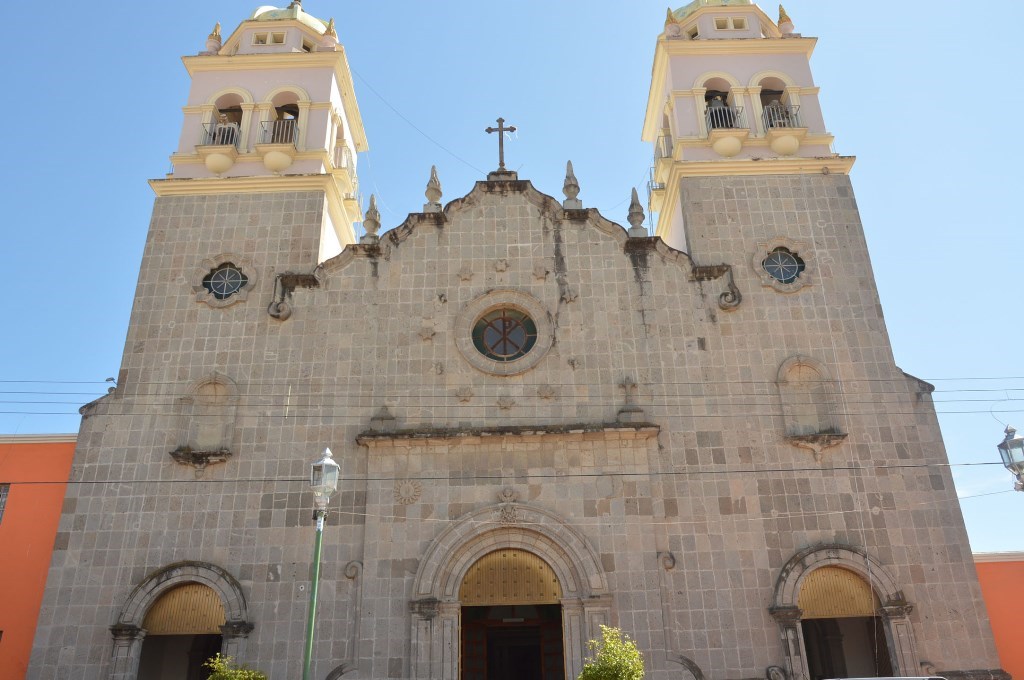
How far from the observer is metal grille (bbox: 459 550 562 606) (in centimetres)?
1537

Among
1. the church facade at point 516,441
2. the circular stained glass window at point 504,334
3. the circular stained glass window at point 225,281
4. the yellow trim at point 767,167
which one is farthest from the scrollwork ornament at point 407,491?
the yellow trim at point 767,167

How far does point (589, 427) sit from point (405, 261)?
601 cm

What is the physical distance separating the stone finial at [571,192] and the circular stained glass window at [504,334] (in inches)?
124

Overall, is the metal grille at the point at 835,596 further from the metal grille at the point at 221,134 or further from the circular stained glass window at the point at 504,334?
the metal grille at the point at 221,134

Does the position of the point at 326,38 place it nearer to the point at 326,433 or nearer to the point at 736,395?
the point at 326,433

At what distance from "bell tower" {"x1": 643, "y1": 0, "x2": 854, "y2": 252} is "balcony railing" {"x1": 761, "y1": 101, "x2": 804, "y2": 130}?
0.09ft

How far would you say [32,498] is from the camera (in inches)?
647

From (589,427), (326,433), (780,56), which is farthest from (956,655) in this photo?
(780,56)

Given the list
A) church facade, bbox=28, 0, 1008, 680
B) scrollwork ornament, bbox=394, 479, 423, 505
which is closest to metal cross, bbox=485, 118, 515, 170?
church facade, bbox=28, 0, 1008, 680

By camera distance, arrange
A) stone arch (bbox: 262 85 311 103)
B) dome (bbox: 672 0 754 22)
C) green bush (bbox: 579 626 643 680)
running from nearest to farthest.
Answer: green bush (bbox: 579 626 643 680)
stone arch (bbox: 262 85 311 103)
dome (bbox: 672 0 754 22)

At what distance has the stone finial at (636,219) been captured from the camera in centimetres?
1888

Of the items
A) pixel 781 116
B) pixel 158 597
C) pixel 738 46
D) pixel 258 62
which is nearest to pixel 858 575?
pixel 781 116

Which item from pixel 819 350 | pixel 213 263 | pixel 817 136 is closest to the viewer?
pixel 819 350

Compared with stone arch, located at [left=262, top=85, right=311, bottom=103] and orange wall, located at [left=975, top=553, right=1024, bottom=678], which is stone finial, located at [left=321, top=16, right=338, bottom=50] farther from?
orange wall, located at [left=975, top=553, right=1024, bottom=678]
